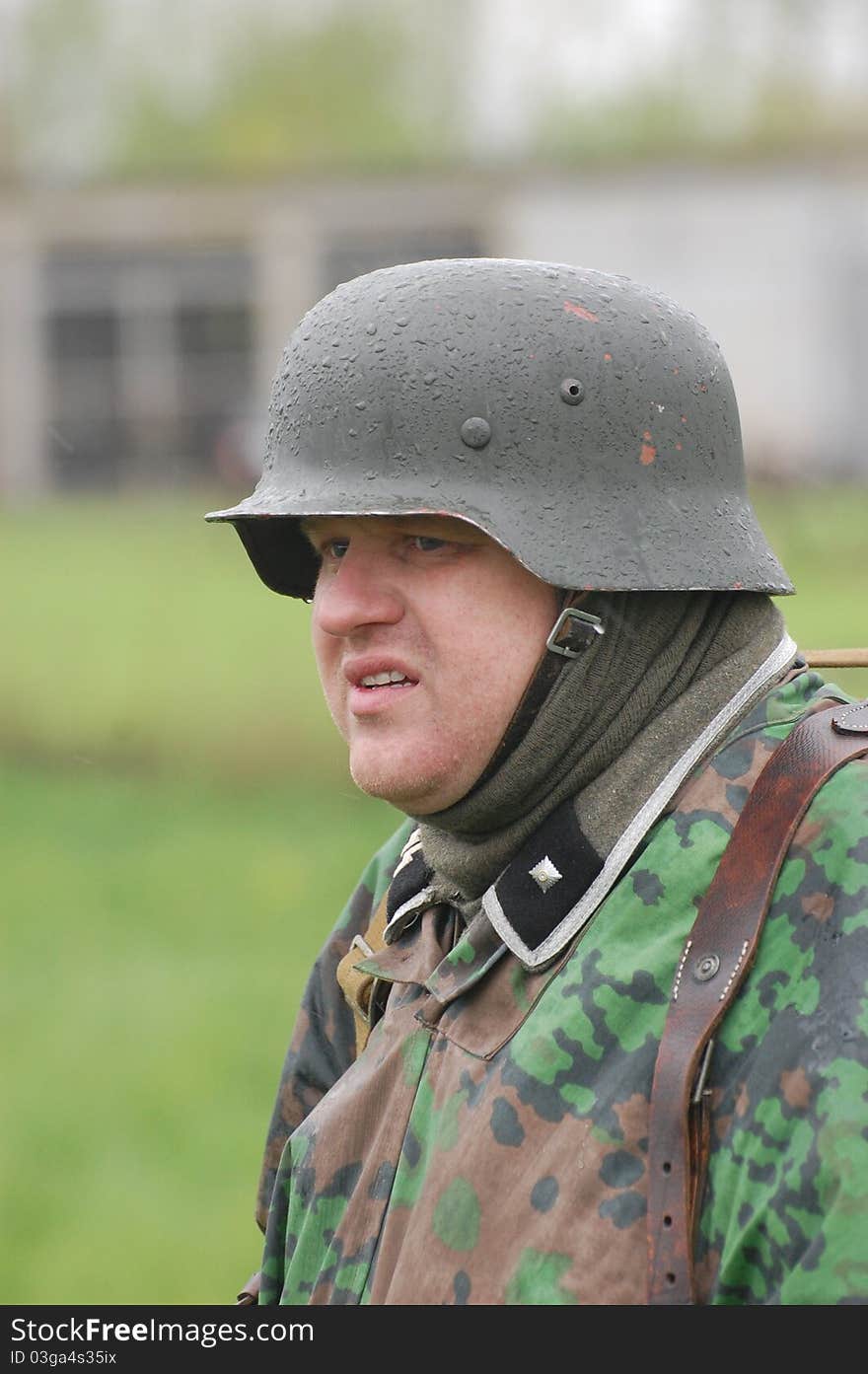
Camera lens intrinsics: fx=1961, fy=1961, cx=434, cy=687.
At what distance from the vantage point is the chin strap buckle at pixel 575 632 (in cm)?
279

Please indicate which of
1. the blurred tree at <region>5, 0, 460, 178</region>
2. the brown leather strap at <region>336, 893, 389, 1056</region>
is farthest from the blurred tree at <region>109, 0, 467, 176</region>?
the brown leather strap at <region>336, 893, 389, 1056</region>

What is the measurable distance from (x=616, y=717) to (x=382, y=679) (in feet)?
1.12

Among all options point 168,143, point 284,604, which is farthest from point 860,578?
point 168,143

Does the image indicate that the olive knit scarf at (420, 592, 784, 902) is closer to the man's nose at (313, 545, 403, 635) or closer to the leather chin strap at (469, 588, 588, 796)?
the leather chin strap at (469, 588, 588, 796)

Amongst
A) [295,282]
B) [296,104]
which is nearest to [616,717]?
[295,282]

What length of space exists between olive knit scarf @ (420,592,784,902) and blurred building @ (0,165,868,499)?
3107 cm

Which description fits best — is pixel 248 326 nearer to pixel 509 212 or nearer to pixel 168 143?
pixel 509 212

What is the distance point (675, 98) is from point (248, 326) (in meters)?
18.1

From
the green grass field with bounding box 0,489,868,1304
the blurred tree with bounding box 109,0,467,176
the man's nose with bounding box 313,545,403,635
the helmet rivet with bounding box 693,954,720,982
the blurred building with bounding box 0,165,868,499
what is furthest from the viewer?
the blurred tree with bounding box 109,0,467,176

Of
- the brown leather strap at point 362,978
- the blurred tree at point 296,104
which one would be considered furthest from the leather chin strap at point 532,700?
the blurred tree at point 296,104

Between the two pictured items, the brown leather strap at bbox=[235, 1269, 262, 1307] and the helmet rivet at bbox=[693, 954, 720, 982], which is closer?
the helmet rivet at bbox=[693, 954, 720, 982]

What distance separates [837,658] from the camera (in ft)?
9.86

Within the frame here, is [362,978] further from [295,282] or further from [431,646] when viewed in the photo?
[295,282]

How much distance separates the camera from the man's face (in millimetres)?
2783
